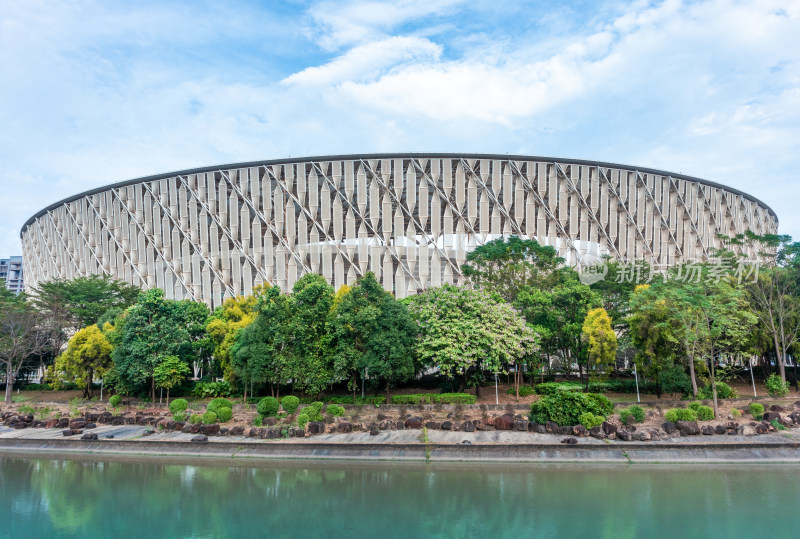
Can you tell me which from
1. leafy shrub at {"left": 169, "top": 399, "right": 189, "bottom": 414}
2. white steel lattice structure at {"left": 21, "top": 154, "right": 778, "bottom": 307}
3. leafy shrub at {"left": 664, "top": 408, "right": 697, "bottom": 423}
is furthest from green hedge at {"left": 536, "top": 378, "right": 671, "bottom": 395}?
white steel lattice structure at {"left": 21, "top": 154, "right": 778, "bottom": 307}

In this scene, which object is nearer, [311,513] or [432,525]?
[432,525]

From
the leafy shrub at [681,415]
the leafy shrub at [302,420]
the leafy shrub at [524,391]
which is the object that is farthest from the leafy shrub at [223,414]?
the leafy shrub at [681,415]

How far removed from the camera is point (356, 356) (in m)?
22.9

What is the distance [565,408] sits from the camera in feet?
61.2

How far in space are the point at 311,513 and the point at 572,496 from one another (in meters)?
6.37

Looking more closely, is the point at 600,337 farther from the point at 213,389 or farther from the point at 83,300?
the point at 83,300

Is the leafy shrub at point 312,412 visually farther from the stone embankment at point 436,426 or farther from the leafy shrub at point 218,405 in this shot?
the leafy shrub at point 218,405

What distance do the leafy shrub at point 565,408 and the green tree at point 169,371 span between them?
55.8 feet

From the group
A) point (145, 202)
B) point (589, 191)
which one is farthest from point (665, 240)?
point (145, 202)

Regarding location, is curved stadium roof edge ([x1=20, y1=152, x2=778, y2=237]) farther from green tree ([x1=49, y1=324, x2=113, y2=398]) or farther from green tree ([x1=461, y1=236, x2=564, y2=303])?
green tree ([x1=49, y1=324, x2=113, y2=398])

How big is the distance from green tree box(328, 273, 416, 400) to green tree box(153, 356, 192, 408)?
8126 millimetres

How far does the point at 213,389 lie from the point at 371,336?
10.2 metres

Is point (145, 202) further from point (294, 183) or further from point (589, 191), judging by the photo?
point (589, 191)

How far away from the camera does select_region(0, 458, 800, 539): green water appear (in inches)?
444
